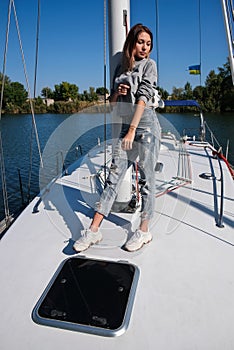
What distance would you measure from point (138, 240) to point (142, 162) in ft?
1.68

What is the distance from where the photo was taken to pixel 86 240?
1657 mm

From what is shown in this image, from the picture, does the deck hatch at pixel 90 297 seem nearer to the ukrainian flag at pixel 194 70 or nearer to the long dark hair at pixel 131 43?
the long dark hair at pixel 131 43

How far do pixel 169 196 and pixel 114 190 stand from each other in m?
0.95

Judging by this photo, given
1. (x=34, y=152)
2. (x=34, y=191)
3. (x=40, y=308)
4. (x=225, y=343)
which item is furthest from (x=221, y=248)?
(x=34, y=152)

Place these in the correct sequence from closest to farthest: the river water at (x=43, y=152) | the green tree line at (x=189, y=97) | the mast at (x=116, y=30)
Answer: the mast at (x=116, y=30)
the river water at (x=43, y=152)
the green tree line at (x=189, y=97)

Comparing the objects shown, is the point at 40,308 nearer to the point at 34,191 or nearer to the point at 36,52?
the point at 36,52

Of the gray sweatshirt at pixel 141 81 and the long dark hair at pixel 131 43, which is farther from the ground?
the long dark hair at pixel 131 43

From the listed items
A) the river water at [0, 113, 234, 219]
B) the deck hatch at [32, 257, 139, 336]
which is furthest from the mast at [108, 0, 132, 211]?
the deck hatch at [32, 257, 139, 336]

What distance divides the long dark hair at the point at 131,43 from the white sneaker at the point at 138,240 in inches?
42.4

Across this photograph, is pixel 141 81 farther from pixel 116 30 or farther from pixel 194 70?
pixel 194 70

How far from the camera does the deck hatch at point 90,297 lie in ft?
3.69

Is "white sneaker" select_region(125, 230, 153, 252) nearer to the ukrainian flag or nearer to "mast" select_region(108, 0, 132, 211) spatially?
"mast" select_region(108, 0, 132, 211)

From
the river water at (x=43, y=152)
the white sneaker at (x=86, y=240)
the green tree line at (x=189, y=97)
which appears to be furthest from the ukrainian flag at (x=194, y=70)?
the green tree line at (x=189, y=97)

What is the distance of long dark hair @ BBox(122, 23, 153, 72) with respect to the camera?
1.59 meters
